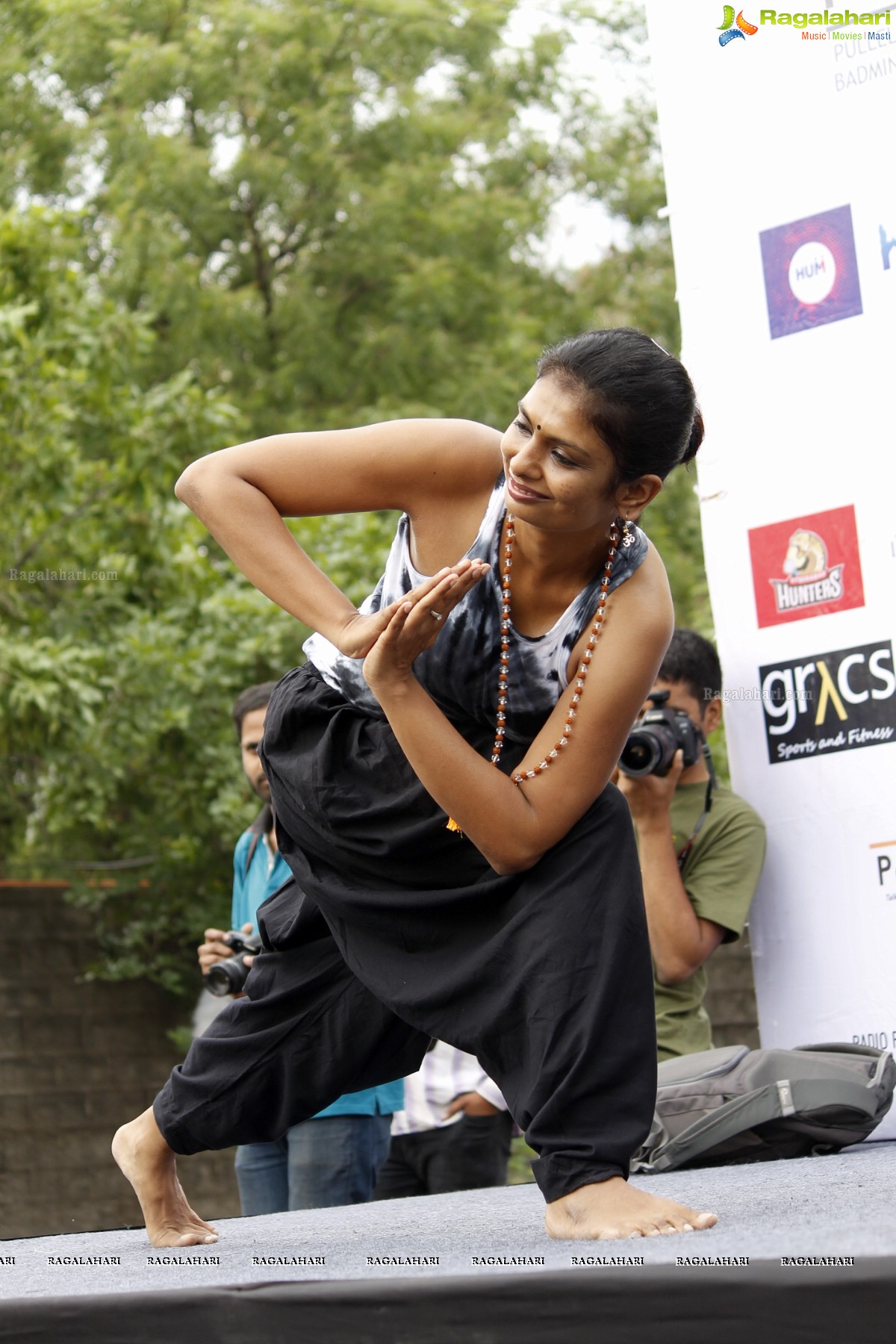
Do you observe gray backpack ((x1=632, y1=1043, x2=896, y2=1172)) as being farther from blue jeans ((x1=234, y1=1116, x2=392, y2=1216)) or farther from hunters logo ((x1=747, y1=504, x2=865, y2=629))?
hunters logo ((x1=747, y1=504, x2=865, y2=629))

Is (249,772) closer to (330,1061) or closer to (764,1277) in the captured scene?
(330,1061)

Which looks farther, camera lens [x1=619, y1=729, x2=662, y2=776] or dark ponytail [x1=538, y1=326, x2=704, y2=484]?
camera lens [x1=619, y1=729, x2=662, y2=776]

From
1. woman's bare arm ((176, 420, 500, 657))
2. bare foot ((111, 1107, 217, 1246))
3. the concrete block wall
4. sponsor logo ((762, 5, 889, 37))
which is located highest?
sponsor logo ((762, 5, 889, 37))

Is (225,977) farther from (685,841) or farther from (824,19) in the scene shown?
(824,19)

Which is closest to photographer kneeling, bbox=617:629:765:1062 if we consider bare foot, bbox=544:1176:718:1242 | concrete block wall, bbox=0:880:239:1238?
bare foot, bbox=544:1176:718:1242

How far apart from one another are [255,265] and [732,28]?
7.67 meters

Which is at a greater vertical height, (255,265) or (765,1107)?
(255,265)

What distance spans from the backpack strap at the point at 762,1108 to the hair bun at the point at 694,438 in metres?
1.41

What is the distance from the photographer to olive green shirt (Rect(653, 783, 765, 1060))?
11.1ft

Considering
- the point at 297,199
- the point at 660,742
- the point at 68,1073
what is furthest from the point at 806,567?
the point at 297,199

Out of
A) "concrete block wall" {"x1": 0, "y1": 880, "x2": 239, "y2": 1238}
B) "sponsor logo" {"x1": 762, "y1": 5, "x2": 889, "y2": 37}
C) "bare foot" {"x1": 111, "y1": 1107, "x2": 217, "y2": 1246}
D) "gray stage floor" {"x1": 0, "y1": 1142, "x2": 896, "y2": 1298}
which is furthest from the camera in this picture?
"concrete block wall" {"x1": 0, "y1": 880, "x2": 239, "y2": 1238}

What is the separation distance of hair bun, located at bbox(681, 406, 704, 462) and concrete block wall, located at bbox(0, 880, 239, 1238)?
4.94m

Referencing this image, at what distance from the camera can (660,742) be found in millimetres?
3303

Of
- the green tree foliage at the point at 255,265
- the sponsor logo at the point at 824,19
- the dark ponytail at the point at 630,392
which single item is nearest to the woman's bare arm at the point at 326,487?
the dark ponytail at the point at 630,392
